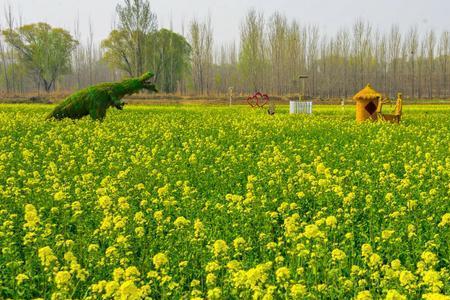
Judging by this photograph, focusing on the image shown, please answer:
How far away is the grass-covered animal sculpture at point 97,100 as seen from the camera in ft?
64.8

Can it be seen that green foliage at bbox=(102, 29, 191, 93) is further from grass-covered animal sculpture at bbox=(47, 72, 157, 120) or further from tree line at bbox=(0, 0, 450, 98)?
grass-covered animal sculpture at bbox=(47, 72, 157, 120)

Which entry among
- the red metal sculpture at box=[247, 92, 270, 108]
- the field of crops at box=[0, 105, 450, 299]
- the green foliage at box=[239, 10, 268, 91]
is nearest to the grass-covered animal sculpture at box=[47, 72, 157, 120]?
the field of crops at box=[0, 105, 450, 299]

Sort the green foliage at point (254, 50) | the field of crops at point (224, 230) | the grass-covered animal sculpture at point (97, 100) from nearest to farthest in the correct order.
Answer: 1. the field of crops at point (224, 230)
2. the grass-covered animal sculpture at point (97, 100)
3. the green foliage at point (254, 50)

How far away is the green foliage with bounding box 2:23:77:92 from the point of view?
71.6 meters

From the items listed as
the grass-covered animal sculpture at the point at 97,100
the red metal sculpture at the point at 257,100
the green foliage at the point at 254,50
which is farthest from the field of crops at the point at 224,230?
the green foliage at the point at 254,50

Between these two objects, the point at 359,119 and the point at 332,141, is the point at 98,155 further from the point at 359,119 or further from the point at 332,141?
the point at 359,119

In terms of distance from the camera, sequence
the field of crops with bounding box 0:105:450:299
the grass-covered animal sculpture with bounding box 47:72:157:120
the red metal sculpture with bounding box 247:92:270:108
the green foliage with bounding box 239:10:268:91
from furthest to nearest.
Result: the green foliage with bounding box 239:10:268:91
the red metal sculpture with bounding box 247:92:270:108
the grass-covered animal sculpture with bounding box 47:72:157:120
the field of crops with bounding box 0:105:450:299

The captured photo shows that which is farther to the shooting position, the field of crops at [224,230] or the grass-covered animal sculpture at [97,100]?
the grass-covered animal sculpture at [97,100]

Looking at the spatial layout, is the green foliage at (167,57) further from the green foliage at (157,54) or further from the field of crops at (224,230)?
the field of crops at (224,230)

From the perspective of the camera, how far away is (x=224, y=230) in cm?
567

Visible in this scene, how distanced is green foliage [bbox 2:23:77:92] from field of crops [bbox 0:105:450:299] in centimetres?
6529

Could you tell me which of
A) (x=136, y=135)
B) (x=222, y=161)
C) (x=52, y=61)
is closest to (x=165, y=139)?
(x=136, y=135)

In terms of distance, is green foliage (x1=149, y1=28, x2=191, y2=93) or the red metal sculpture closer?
the red metal sculpture

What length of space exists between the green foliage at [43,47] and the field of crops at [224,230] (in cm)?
6529
